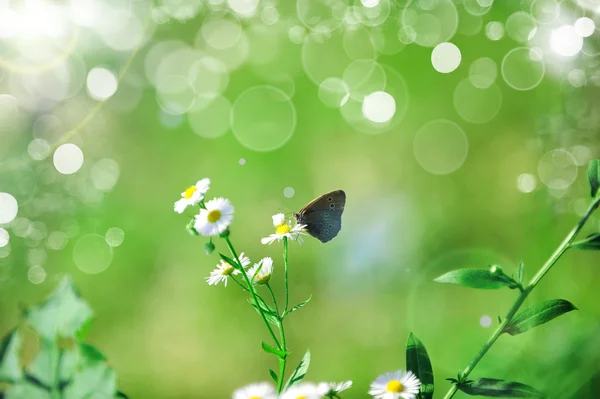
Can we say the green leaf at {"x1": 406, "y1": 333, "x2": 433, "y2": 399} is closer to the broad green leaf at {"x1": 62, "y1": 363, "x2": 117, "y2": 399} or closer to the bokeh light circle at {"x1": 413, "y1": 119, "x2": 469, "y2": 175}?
the broad green leaf at {"x1": 62, "y1": 363, "x2": 117, "y2": 399}

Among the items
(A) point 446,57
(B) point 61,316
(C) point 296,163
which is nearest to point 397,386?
(B) point 61,316

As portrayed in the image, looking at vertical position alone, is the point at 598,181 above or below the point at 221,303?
below

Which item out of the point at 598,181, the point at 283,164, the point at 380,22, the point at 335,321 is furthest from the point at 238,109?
the point at 598,181

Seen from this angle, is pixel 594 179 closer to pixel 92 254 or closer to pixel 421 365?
pixel 421 365

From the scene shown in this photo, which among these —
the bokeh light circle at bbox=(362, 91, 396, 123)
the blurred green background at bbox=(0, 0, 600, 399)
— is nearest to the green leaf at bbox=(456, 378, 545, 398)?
the blurred green background at bbox=(0, 0, 600, 399)

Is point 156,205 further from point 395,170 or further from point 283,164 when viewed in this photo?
point 395,170

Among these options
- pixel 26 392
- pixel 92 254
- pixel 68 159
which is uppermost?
pixel 68 159
